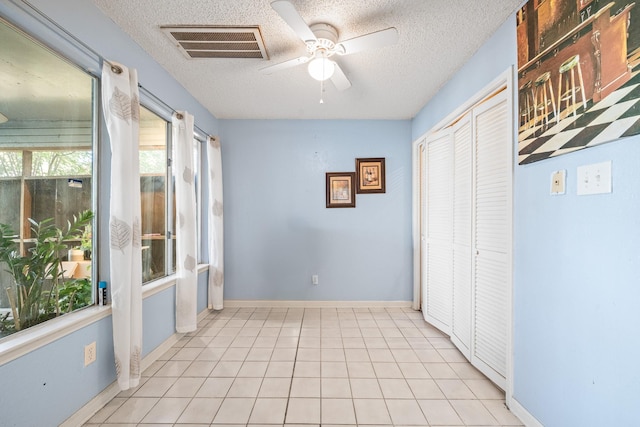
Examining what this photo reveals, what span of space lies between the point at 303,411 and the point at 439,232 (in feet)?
6.95

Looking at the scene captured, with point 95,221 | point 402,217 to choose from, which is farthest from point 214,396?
point 402,217

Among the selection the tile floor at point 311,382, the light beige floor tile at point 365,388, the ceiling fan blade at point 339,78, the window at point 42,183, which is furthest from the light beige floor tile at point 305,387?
the ceiling fan blade at point 339,78

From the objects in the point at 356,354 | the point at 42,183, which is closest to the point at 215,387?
the point at 356,354

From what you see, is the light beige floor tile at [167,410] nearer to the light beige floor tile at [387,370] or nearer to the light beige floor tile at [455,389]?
the light beige floor tile at [387,370]

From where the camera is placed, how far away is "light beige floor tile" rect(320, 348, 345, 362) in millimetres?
2373

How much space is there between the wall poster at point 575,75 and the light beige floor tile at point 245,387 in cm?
225

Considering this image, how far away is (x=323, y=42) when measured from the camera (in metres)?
1.90

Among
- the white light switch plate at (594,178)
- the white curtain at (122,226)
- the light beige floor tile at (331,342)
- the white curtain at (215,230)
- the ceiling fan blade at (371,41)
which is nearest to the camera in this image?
the white light switch plate at (594,178)

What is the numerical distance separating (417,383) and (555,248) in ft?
4.25

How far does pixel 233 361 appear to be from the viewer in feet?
7.70

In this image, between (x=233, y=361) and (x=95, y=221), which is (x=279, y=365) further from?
(x=95, y=221)

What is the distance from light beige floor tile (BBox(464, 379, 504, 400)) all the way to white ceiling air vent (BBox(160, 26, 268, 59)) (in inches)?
112

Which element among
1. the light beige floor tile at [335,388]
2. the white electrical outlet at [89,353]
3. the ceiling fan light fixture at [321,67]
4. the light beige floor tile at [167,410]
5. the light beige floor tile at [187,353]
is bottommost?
the light beige floor tile at [187,353]

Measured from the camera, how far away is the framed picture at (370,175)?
3727 millimetres
